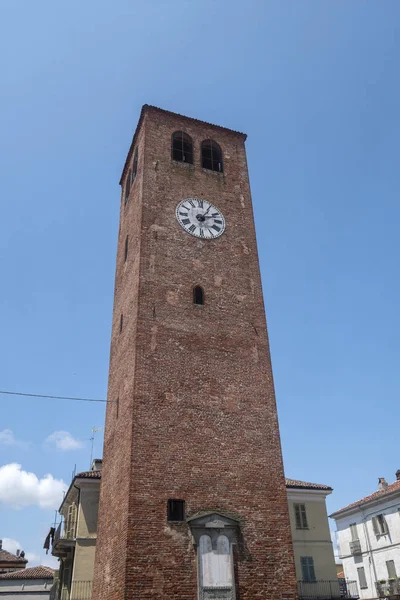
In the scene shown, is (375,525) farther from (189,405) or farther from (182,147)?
(182,147)

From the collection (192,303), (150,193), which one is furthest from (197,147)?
(192,303)

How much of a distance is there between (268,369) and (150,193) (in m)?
7.72

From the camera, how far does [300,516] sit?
22469mm

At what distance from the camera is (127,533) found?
1262 cm

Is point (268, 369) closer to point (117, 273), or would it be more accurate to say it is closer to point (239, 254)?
point (239, 254)

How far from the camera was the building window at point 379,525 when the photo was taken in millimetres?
28656

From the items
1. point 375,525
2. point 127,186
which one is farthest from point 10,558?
point 127,186

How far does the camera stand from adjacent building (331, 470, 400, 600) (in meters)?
27.4

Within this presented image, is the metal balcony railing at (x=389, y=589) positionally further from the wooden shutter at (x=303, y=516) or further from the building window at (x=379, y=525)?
the wooden shutter at (x=303, y=516)

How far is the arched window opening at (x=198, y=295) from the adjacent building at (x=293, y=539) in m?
8.04

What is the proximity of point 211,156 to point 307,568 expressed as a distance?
57.4 feet

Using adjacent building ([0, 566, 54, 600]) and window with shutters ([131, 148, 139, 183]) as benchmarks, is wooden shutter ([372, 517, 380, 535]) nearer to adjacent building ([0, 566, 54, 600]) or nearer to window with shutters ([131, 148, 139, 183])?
adjacent building ([0, 566, 54, 600])

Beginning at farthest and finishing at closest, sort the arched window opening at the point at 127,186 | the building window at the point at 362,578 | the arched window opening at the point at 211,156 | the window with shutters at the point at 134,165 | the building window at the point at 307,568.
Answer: the building window at the point at 362,578
the arched window opening at the point at 127,186
the window with shutters at the point at 134,165
the arched window opening at the point at 211,156
the building window at the point at 307,568

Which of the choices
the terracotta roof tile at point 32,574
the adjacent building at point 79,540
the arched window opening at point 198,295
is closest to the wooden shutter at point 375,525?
the adjacent building at point 79,540
